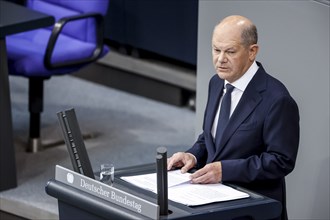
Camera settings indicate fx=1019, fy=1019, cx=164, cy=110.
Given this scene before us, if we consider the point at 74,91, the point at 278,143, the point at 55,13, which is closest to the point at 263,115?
the point at 278,143

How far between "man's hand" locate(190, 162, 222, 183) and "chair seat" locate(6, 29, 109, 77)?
2450 mm

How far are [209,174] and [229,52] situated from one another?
1.43ft

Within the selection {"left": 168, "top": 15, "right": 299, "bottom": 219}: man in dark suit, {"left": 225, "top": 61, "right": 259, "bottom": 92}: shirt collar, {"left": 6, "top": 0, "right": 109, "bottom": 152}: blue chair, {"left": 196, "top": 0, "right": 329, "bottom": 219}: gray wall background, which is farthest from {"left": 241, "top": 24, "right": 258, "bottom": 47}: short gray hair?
{"left": 6, "top": 0, "right": 109, "bottom": 152}: blue chair

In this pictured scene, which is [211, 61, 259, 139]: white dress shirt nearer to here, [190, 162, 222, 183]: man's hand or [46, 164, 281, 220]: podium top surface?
[190, 162, 222, 183]: man's hand

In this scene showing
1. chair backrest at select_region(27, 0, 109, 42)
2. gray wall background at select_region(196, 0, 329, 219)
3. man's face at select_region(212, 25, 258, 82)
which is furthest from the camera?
chair backrest at select_region(27, 0, 109, 42)

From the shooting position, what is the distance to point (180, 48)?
265 inches

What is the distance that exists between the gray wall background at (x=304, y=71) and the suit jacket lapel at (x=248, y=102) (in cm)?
83

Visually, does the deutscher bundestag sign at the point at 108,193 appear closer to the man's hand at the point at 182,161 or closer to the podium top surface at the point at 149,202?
the podium top surface at the point at 149,202

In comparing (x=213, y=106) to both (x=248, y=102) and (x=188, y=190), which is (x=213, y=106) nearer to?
(x=248, y=102)

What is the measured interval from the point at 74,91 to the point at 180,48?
39.2 inches

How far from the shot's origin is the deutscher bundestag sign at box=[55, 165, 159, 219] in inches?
125

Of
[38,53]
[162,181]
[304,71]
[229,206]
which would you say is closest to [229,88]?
[229,206]

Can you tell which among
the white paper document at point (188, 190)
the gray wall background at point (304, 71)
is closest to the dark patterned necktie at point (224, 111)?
the white paper document at point (188, 190)

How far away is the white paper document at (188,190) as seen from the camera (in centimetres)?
340
